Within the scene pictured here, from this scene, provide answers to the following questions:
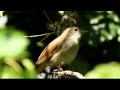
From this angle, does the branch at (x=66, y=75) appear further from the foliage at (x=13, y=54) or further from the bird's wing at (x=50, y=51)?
the foliage at (x=13, y=54)

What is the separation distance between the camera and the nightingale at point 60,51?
4301 mm

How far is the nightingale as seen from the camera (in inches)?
169

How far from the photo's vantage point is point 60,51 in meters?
4.43

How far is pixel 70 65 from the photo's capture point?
4191 mm

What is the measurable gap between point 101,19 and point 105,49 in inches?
21.4

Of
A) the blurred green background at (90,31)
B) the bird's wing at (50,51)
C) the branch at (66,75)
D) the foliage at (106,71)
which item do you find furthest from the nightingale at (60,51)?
the foliage at (106,71)

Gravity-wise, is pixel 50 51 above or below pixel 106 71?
above

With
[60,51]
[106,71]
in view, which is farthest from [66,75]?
[106,71]

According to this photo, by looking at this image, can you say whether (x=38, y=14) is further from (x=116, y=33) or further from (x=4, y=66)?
(x=4, y=66)

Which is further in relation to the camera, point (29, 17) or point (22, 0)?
point (29, 17)

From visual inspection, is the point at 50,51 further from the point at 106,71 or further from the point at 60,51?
the point at 106,71

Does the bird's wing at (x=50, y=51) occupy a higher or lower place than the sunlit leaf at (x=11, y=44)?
higher

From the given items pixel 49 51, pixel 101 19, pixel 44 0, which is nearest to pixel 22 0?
pixel 44 0

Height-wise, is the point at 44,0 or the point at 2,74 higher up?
the point at 44,0
